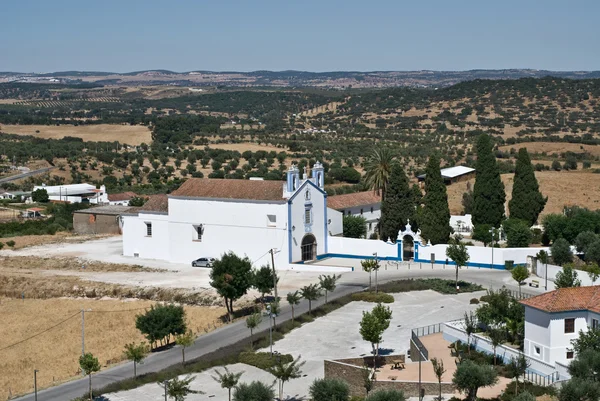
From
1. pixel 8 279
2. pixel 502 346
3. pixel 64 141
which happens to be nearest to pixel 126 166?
pixel 64 141

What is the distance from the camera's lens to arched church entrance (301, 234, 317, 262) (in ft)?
191

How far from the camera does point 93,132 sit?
A: 174 meters

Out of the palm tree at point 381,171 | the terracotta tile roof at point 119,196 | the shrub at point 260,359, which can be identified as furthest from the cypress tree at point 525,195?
the terracotta tile roof at point 119,196

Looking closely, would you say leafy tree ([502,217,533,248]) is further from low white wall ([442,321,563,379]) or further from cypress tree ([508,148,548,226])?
low white wall ([442,321,563,379])

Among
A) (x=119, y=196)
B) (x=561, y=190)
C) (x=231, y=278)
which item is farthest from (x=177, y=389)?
(x=119, y=196)

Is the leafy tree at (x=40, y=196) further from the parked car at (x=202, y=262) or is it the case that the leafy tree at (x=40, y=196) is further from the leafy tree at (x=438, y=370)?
the leafy tree at (x=438, y=370)

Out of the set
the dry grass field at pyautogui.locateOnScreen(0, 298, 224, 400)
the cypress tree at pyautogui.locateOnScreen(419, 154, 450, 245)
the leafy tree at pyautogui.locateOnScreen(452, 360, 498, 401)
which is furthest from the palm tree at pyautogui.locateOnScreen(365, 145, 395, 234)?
the leafy tree at pyautogui.locateOnScreen(452, 360, 498, 401)

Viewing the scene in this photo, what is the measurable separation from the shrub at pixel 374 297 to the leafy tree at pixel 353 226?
15981 mm

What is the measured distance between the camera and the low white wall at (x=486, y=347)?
3350 cm

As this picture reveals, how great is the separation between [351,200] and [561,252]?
19.0m

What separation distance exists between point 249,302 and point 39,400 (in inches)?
672

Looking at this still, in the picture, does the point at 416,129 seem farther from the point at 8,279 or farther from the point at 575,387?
the point at 575,387

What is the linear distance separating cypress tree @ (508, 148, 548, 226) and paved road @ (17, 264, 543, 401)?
307 inches

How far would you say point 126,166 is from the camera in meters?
121
